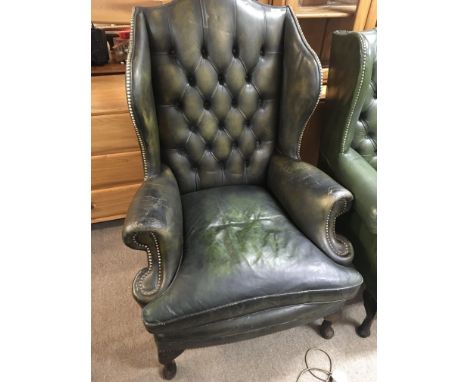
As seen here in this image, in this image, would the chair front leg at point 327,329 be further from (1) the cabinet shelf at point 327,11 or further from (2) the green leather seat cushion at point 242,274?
(1) the cabinet shelf at point 327,11

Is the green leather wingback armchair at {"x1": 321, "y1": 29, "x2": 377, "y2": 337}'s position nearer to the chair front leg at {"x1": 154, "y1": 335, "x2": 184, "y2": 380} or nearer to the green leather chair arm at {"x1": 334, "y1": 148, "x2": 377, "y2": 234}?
the green leather chair arm at {"x1": 334, "y1": 148, "x2": 377, "y2": 234}

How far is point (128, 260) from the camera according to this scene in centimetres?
159

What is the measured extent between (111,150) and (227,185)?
57 cm

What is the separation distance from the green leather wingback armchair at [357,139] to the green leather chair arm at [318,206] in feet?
0.30

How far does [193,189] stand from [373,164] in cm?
78

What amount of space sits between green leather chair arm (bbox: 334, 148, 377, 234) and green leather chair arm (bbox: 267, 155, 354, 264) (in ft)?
0.21

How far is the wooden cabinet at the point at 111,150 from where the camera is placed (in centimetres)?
136

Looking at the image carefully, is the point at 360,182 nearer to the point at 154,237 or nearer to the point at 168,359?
the point at 154,237

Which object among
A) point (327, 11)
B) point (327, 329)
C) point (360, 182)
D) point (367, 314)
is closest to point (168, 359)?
point (327, 329)

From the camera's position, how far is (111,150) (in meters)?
1.46

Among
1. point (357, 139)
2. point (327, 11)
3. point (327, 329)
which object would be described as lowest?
point (327, 329)

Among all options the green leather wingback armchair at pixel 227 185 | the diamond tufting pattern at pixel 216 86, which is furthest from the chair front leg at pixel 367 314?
the diamond tufting pattern at pixel 216 86

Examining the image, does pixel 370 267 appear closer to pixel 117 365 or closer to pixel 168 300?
pixel 168 300

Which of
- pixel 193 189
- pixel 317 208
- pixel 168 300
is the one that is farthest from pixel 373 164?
pixel 168 300
